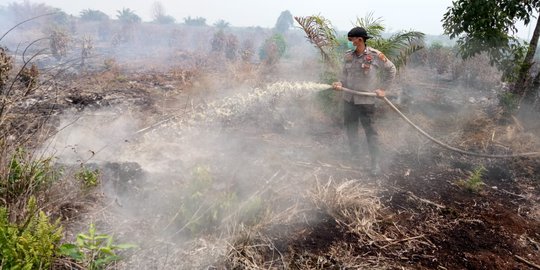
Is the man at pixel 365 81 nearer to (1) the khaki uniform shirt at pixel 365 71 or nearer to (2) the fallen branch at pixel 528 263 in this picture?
(1) the khaki uniform shirt at pixel 365 71

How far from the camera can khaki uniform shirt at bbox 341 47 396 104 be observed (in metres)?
4.51

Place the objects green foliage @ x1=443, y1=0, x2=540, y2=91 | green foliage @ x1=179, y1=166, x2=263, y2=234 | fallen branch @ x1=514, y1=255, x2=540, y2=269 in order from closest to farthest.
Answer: fallen branch @ x1=514, y1=255, x2=540, y2=269 < green foliage @ x1=179, y1=166, x2=263, y2=234 < green foliage @ x1=443, y1=0, x2=540, y2=91

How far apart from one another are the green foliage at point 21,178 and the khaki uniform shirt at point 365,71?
3711 millimetres

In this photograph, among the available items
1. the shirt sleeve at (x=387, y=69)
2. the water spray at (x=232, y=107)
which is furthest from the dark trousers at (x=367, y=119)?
the water spray at (x=232, y=107)

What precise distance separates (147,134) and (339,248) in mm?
3927

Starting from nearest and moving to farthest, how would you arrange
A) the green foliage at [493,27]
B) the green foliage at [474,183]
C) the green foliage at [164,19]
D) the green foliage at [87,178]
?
the green foliage at [87,178] < the green foliage at [474,183] < the green foliage at [493,27] < the green foliage at [164,19]

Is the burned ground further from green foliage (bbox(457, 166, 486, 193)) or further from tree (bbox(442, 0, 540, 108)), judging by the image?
tree (bbox(442, 0, 540, 108))

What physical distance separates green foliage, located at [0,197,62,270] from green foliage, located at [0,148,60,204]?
312 mm

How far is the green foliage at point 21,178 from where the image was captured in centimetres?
250

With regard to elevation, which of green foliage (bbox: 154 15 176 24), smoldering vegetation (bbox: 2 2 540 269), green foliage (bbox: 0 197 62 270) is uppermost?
green foliage (bbox: 154 15 176 24)

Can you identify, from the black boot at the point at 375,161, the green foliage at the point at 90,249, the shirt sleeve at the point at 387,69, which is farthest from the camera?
the black boot at the point at 375,161

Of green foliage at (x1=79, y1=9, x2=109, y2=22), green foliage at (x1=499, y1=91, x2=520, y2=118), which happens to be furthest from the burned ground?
green foliage at (x1=79, y1=9, x2=109, y2=22)

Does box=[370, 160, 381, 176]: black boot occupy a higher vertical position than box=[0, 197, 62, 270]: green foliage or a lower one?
lower

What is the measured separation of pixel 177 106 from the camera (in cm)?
780
